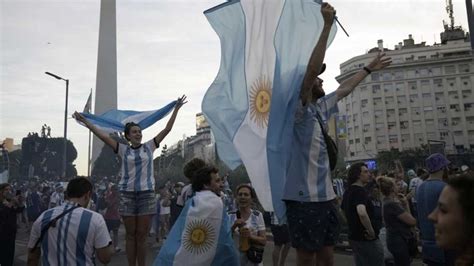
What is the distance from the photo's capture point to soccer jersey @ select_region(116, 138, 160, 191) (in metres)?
5.64

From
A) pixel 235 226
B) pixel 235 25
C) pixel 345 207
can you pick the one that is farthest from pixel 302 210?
pixel 345 207

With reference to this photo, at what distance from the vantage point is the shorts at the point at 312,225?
3.24m

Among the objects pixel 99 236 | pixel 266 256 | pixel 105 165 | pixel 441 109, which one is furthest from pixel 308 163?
pixel 441 109

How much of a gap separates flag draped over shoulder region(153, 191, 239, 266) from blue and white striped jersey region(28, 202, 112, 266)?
1.92 feet

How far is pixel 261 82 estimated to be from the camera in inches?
147

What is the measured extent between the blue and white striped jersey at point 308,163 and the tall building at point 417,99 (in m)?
88.4

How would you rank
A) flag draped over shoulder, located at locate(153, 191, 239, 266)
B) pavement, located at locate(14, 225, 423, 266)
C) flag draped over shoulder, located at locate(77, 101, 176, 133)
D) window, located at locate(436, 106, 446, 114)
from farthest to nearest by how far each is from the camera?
1. window, located at locate(436, 106, 446, 114)
2. pavement, located at locate(14, 225, 423, 266)
3. flag draped over shoulder, located at locate(77, 101, 176, 133)
4. flag draped over shoulder, located at locate(153, 191, 239, 266)

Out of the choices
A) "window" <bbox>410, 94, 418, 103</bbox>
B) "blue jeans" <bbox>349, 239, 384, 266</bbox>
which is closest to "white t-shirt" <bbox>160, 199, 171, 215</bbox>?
"blue jeans" <bbox>349, 239, 384, 266</bbox>

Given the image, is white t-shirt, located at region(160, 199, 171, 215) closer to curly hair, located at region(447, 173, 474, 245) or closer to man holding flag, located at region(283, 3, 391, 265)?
man holding flag, located at region(283, 3, 391, 265)

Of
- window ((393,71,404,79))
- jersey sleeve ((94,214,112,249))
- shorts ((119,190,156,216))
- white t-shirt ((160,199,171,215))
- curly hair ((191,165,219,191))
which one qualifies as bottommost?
white t-shirt ((160,199,171,215))

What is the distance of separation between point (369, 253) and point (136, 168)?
327 centimetres

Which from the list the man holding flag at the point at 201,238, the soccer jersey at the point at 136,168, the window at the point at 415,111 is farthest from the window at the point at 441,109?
the man holding flag at the point at 201,238

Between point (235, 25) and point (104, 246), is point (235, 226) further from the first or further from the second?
point (235, 25)

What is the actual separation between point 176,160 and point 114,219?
82733 millimetres
